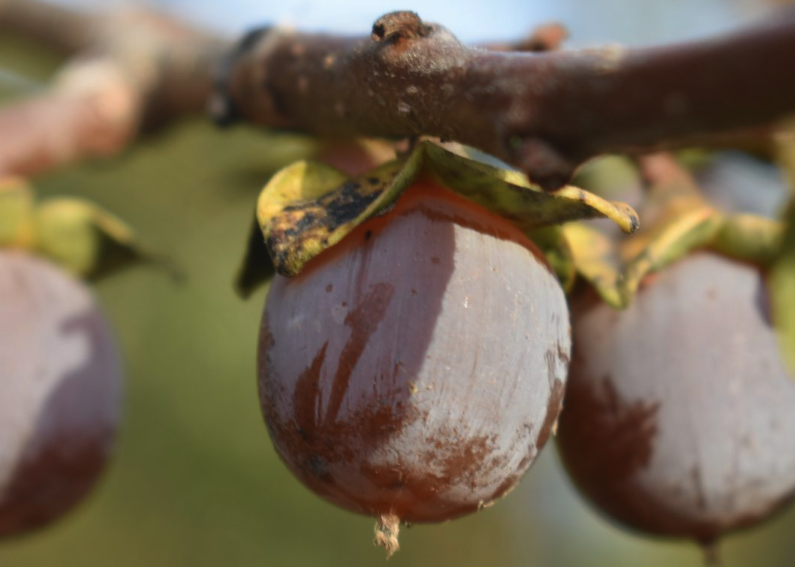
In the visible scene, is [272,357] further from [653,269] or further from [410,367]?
[653,269]

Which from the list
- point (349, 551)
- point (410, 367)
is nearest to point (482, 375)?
point (410, 367)

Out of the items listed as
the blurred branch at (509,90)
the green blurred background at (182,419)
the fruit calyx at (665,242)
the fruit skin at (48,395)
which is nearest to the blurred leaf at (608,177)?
the fruit calyx at (665,242)

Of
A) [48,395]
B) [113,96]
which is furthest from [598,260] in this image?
[113,96]

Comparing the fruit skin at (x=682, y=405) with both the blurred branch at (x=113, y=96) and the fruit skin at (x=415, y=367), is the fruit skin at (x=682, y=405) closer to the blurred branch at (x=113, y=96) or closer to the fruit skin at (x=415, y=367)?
the fruit skin at (x=415, y=367)

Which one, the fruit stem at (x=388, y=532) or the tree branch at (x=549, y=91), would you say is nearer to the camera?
the tree branch at (x=549, y=91)

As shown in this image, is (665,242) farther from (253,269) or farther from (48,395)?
(48,395)

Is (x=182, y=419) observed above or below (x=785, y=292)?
below

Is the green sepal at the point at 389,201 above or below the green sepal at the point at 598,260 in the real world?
above
